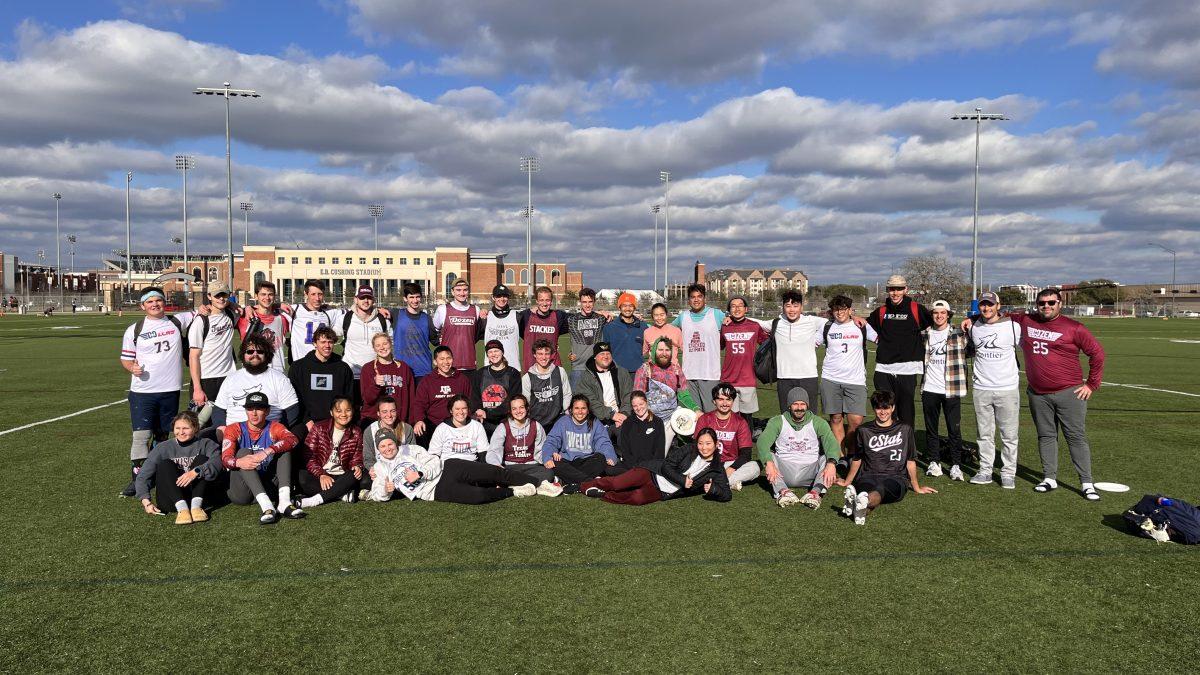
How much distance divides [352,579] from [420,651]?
112cm

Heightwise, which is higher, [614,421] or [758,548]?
[614,421]

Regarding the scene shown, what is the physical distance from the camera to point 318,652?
355 centimetres

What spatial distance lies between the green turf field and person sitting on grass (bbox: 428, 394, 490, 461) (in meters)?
0.67

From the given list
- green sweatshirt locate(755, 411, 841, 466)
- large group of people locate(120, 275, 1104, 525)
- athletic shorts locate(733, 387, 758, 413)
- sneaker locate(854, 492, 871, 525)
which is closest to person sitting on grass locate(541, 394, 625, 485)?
large group of people locate(120, 275, 1104, 525)

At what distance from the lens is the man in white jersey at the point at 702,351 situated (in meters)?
7.73

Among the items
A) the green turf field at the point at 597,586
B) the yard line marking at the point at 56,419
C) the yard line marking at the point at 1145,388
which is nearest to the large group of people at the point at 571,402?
the green turf field at the point at 597,586

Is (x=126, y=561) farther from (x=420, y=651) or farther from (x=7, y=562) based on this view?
(x=420, y=651)

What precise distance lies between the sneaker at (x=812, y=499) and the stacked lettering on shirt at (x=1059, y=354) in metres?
2.05

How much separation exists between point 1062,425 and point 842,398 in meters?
1.85

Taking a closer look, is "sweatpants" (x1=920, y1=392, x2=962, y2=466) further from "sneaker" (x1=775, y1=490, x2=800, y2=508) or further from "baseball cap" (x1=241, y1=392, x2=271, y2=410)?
"baseball cap" (x1=241, y1=392, x2=271, y2=410)

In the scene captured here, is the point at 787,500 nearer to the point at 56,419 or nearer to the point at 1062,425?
the point at 1062,425

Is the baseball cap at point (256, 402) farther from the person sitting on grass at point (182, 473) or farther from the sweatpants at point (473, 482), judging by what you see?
the sweatpants at point (473, 482)

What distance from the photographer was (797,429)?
21.5 feet

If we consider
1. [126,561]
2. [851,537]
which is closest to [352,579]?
[126,561]
